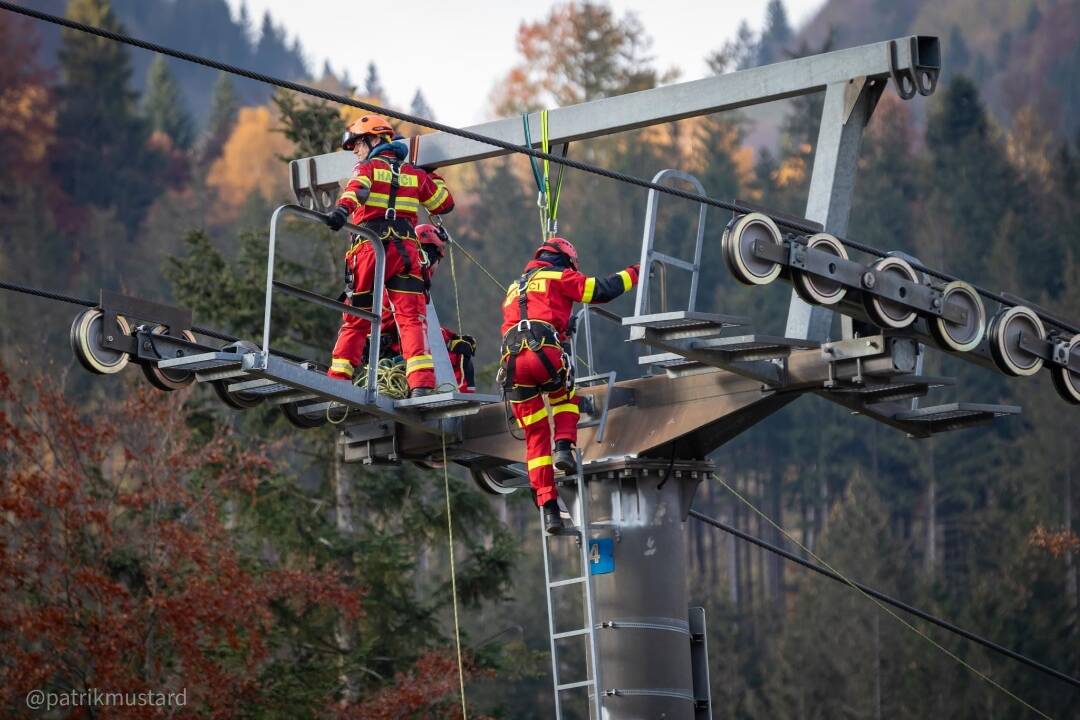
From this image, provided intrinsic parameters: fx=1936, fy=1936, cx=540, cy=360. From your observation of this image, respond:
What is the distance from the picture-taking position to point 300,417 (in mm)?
14828

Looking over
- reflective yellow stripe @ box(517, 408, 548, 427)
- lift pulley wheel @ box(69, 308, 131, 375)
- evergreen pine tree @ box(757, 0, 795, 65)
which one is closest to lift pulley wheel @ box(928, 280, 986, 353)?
reflective yellow stripe @ box(517, 408, 548, 427)

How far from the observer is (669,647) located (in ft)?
43.6

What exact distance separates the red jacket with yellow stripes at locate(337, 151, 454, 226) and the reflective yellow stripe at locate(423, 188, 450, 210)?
0.15 m

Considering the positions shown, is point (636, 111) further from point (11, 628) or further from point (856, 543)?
point (856, 543)

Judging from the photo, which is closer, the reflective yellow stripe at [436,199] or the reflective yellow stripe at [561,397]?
the reflective yellow stripe at [561,397]

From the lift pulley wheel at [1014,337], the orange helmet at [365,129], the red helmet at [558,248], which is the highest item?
the orange helmet at [365,129]

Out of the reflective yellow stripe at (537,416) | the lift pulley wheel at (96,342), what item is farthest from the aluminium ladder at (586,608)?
the lift pulley wheel at (96,342)

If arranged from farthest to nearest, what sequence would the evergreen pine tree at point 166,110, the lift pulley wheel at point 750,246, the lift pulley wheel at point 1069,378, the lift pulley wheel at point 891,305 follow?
the evergreen pine tree at point 166,110
the lift pulley wheel at point 1069,378
the lift pulley wheel at point 891,305
the lift pulley wheel at point 750,246

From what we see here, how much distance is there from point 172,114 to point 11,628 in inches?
3187

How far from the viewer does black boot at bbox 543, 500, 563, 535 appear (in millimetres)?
13547

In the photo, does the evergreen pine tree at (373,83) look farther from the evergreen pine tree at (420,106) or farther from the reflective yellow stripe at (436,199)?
the reflective yellow stripe at (436,199)

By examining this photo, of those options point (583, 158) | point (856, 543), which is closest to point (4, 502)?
point (856, 543)

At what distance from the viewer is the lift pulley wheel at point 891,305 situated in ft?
39.7

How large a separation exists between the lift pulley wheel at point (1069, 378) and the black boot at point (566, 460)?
3355 millimetres
